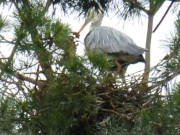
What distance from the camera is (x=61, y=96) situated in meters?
2.64

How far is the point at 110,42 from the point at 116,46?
7.1 inches

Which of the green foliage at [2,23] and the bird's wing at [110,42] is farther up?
the bird's wing at [110,42]

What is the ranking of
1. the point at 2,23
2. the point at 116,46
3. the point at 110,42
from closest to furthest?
the point at 2,23 → the point at 116,46 → the point at 110,42

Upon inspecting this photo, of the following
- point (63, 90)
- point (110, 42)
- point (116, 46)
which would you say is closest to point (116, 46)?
point (116, 46)

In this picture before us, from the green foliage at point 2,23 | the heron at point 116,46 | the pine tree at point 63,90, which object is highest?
the heron at point 116,46

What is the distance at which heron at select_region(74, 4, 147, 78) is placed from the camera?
190 inches

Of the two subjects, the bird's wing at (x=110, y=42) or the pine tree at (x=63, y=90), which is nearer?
the pine tree at (x=63, y=90)

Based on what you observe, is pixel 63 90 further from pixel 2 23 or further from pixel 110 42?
pixel 110 42

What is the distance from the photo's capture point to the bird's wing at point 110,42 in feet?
16.0

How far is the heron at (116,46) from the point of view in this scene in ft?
15.8

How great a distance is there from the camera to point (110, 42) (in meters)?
5.17

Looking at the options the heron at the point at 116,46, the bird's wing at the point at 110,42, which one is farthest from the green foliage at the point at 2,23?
the bird's wing at the point at 110,42

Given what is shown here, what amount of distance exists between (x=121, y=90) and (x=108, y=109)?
22 centimetres

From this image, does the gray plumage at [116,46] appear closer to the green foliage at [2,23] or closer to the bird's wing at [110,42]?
the bird's wing at [110,42]
